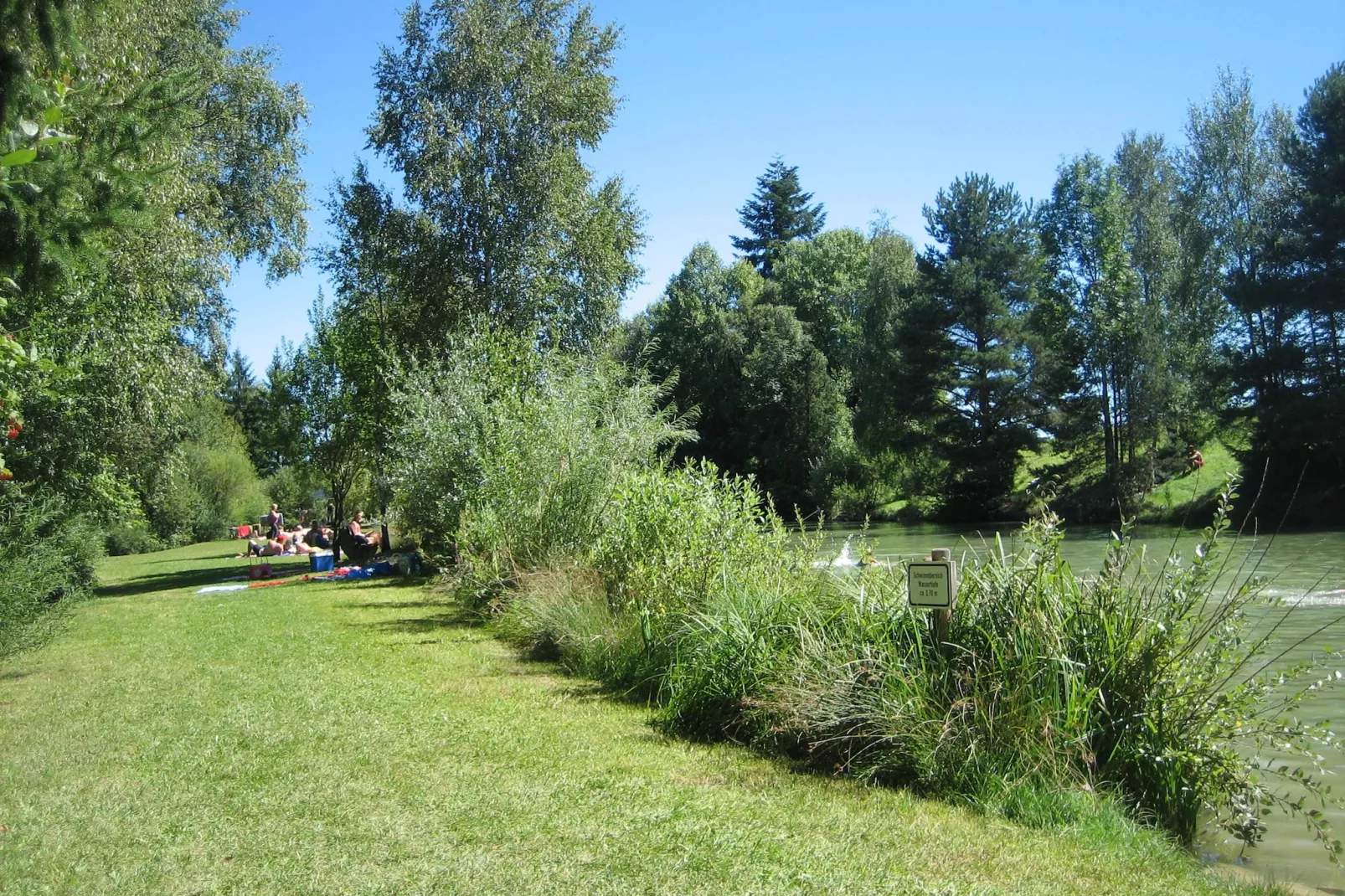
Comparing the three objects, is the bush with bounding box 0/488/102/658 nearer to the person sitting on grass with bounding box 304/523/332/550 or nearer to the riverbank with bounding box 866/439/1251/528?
the person sitting on grass with bounding box 304/523/332/550

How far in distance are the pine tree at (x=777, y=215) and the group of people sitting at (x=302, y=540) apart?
39.0 m

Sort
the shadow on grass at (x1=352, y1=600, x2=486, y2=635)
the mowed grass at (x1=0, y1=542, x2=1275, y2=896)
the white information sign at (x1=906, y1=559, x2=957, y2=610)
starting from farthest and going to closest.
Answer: the shadow on grass at (x1=352, y1=600, x2=486, y2=635), the white information sign at (x1=906, y1=559, x2=957, y2=610), the mowed grass at (x1=0, y1=542, x2=1275, y2=896)

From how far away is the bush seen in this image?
30.6 ft

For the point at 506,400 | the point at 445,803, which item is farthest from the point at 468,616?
the point at 445,803

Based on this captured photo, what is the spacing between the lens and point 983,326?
42.1 metres

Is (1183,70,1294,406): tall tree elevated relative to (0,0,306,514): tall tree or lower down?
elevated

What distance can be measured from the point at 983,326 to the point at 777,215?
100ft

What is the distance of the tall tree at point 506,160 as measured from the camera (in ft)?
78.5

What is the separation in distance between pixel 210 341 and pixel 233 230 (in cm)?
258

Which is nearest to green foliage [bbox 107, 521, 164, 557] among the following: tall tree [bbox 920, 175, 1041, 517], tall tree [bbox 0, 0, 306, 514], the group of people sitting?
the group of people sitting

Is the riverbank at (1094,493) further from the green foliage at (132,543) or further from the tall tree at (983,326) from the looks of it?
the green foliage at (132,543)

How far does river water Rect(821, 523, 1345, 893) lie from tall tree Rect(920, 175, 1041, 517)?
3.90 m

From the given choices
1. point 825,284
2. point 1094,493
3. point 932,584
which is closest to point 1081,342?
point 1094,493

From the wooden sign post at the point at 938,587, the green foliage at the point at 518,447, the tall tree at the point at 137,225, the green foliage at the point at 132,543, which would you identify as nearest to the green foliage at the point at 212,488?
the green foliage at the point at 132,543
